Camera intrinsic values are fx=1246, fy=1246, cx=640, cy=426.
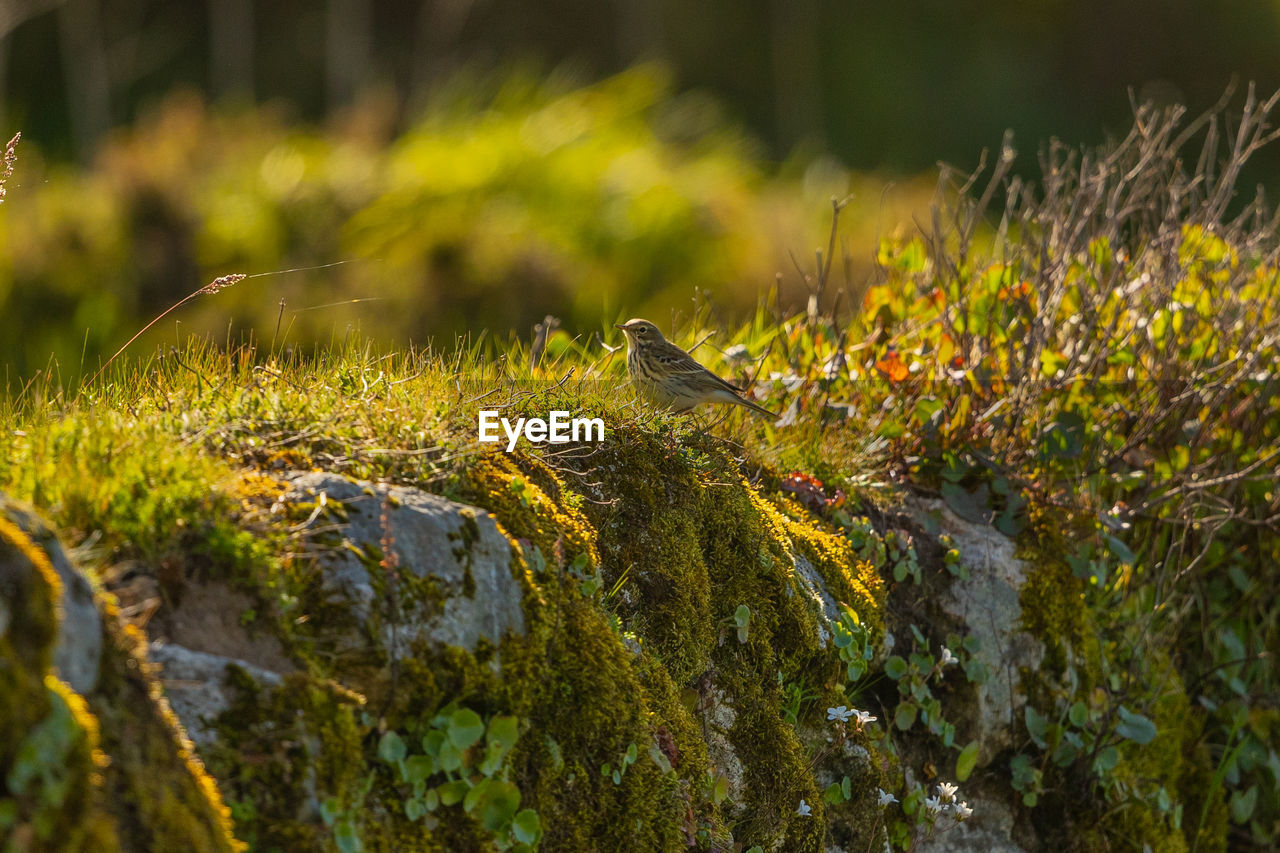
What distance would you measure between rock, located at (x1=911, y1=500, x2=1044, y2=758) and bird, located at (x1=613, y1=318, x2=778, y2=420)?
2.88 ft

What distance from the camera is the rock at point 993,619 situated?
449 centimetres

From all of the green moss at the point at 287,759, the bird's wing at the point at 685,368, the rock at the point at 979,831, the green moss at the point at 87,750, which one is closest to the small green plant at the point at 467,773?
the green moss at the point at 287,759

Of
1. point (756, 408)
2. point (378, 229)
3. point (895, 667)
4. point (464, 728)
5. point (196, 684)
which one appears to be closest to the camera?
point (196, 684)

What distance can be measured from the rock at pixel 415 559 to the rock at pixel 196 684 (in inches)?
12.6

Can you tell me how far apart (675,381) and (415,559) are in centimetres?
188

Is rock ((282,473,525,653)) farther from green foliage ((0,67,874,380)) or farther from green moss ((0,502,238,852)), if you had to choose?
green foliage ((0,67,874,380))

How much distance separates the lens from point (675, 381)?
15.2 feet

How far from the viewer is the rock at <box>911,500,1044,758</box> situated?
14.7ft

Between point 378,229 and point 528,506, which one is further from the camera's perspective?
point 378,229

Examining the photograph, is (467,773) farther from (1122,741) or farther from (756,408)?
(1122,741)

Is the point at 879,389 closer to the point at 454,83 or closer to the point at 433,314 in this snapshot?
→ the point at 433,314

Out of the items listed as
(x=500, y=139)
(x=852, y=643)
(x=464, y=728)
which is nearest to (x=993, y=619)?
(x=852, y=643)

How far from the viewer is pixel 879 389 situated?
527 centimetres

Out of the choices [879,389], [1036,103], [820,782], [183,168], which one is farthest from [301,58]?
[820,782]
